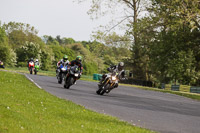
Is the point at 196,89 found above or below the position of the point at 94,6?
below

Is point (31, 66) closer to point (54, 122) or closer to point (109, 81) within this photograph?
point (109, 81)

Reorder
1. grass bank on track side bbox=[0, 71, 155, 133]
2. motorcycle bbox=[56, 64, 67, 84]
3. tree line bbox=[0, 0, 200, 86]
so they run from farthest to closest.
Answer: tree line bbox=[0, 0, 200, 86] → motorcycle bbox=[56, 64, 67, 84] → grass bank on track side bbox=[0, 71, 155, 133]

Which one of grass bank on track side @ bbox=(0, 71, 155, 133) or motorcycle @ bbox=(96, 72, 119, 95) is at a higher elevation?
motorcycle @ bbox=(96, 72, 119, 95)

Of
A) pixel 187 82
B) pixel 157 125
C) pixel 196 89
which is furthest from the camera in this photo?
pixel 187 82

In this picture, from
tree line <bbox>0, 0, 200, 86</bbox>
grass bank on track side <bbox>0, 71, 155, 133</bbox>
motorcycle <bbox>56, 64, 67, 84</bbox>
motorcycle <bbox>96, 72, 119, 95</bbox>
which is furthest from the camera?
tree line <bbox>0, 0, 200, 86</bbox>

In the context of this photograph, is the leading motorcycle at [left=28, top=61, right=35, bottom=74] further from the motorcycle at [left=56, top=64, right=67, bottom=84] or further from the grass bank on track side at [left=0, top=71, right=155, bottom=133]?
the grass bank on track side at [left=0, top=71, right=155, bottom=133]

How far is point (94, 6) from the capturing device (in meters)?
51.0

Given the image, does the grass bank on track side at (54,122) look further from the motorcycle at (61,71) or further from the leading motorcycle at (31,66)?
the leading motorcycle at (31,66)

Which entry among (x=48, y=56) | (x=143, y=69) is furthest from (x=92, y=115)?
(x=48, y=56)

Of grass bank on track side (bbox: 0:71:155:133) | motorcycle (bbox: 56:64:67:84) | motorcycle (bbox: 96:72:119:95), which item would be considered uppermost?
motorcycle (bbox: 56:64:67:84)

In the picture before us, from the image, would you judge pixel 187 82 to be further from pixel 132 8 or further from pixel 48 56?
pixel 48 56

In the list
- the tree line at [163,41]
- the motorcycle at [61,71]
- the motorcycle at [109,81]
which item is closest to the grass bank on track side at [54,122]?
the motorcycle at [109,81]

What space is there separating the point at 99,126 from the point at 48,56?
12092cm

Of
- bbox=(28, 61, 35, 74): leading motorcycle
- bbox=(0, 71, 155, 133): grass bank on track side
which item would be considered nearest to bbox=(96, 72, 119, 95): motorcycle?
bbox=(0, 71, 155, 133): grass bank on track side
